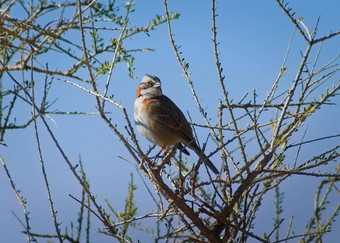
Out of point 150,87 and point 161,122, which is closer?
point 161,122

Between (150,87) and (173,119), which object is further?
(150,87)

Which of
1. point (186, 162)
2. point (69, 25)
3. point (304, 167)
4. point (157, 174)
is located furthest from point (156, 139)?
point (304, 167)

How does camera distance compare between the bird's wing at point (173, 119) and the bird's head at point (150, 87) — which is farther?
the bird's head at point (150, 87)

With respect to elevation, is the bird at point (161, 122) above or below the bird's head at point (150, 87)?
below

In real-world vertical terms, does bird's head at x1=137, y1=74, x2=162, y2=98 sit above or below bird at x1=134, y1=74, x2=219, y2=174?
above

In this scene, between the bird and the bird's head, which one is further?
the bird's head

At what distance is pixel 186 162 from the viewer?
2893 mm

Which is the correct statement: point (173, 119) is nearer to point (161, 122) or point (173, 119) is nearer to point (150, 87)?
point (161, 122)

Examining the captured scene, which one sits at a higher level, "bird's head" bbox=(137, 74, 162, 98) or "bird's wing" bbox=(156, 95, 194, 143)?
"bird's head" bbox=(137, 74, 162, 98)

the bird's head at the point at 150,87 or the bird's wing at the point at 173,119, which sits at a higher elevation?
the bird's head at the point at 150,87

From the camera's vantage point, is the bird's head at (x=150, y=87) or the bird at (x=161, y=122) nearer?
the bird at (x=161, y=122)

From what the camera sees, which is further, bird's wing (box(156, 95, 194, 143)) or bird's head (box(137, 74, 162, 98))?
bird's head (box(137, 74, 162, 98))

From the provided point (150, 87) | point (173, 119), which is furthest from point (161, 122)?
point (150, 87)

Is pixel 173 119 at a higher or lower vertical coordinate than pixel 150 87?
lower
